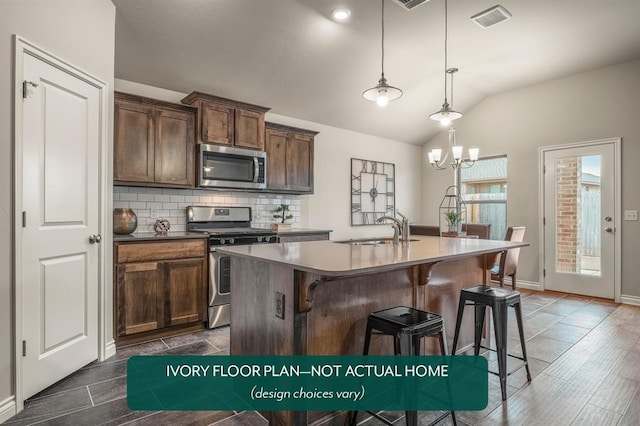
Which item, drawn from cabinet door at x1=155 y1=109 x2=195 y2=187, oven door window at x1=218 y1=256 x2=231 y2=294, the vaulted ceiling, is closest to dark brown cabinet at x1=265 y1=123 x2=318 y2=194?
the vaulted ceiling

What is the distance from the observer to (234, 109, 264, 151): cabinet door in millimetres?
3920

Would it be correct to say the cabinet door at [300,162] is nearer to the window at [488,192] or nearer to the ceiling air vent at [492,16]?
the ceiling air vent at [492,16]

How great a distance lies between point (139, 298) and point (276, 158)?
2.18 metres

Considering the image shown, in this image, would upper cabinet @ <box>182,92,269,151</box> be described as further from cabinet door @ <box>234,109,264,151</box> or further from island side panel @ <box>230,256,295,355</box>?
island side panel @ <box>230,256,295,355</box>

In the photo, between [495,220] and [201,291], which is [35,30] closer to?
[201,291]

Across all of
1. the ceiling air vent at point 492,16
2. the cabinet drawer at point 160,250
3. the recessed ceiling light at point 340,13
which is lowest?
the cabinet drawer at point 160,250

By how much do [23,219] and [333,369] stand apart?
6.63 ft

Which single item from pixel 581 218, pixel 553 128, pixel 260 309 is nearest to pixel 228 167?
pixel 260 309

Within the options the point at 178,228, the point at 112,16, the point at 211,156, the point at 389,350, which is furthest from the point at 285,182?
the point at 389,350

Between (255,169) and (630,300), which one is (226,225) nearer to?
(255,169)

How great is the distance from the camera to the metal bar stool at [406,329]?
1.71 metres

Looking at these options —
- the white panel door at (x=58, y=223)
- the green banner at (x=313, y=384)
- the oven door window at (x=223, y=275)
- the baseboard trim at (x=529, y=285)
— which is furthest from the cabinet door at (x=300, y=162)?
the baseboard trim at (x=529, y=285)

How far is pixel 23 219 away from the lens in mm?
2121

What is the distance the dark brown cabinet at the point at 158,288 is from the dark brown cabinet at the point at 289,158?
1368 mm
